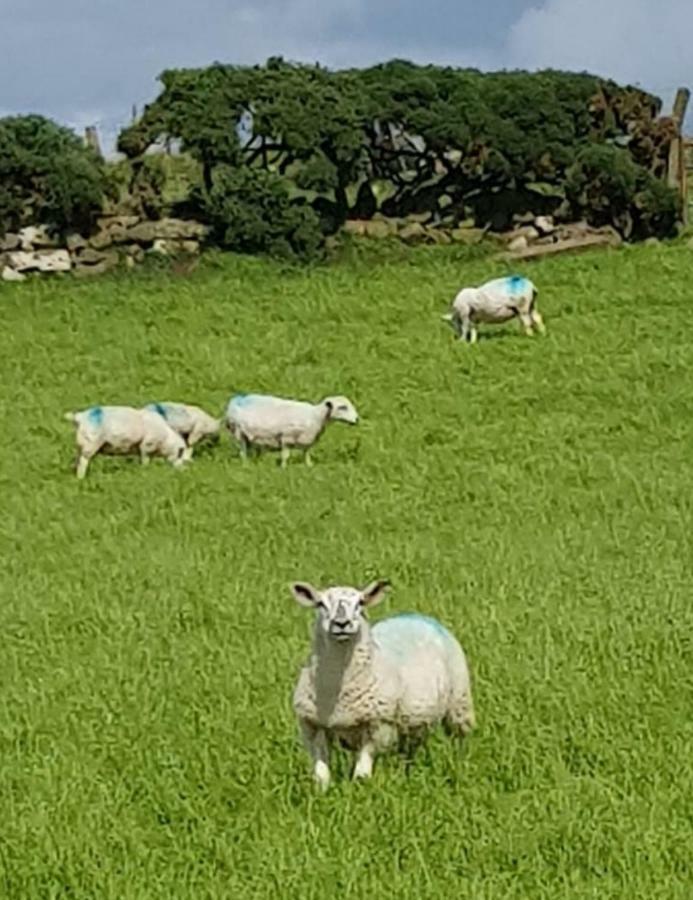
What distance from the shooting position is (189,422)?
16.1 metres

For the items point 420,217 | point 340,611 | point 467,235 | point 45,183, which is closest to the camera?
point 340,611

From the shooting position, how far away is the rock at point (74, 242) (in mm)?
25609

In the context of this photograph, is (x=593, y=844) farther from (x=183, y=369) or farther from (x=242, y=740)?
(x=183, y=369)

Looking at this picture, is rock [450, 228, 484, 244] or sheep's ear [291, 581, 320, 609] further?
rock [450, 228, 484, 244]

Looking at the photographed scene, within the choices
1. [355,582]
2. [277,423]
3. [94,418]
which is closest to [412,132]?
[277,423]

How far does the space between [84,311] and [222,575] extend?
12.7 metres

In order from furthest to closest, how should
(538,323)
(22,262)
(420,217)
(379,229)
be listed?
(420,217) < (379,229) < (22,262) < (538,323)

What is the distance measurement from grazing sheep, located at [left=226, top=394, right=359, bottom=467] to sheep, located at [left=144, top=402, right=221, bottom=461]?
0.36m

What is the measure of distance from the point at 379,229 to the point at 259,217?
6.72 feet

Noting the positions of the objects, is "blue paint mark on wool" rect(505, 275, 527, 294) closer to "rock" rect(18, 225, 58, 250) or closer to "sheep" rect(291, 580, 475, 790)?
"rock" rect(18, 225, 58, 250)

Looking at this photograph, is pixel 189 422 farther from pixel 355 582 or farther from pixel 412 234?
pixel 412 234

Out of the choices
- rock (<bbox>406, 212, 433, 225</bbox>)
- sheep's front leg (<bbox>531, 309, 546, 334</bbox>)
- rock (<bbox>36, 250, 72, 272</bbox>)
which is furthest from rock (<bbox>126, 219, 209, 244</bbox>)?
sheep's front leg (<bbox>531, 309, 546, 334</bbox>)

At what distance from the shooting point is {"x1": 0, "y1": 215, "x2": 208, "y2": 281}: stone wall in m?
25.2

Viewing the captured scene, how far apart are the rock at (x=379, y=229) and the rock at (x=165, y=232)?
99.3 inches
